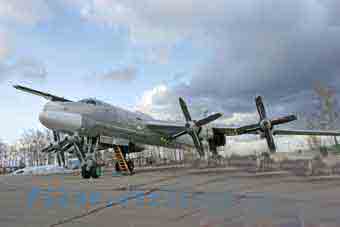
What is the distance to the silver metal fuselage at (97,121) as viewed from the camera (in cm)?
1648

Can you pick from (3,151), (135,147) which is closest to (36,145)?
(3,151)

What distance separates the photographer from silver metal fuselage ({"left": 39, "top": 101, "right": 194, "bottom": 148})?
1648cm

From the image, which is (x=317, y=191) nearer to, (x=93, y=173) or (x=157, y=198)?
(x=157, y=198)

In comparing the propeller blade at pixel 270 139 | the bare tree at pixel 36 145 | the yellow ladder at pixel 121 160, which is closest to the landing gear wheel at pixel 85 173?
the yellow ladder at pixel 121 160

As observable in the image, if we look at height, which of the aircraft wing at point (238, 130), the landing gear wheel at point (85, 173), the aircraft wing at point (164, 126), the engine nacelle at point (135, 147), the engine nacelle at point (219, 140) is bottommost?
the landing gear wheel at point (85, 173)

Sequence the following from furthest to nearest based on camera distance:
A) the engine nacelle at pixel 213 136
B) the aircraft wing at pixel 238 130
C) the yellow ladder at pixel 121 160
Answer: the engine nacelle at pixel 213 136 < the aircraft wing at pixel 238 130 < the yellow ladder at pixel 121 160

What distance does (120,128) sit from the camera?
64.3ft

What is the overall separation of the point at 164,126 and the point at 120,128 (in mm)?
3450

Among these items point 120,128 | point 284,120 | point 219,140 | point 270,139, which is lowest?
point 270,139

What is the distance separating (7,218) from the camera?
6078 millimetres

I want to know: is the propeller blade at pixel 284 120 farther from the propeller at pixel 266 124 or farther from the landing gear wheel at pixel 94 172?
the landing gear wheel at pixel 94 172

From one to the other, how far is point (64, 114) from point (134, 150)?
741 cm

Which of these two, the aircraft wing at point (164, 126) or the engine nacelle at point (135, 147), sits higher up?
the aircraft wing at point (164, 126)

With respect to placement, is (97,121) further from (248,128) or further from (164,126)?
(248,128)
